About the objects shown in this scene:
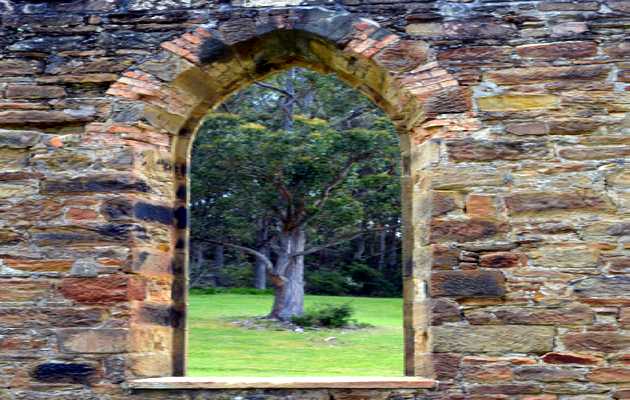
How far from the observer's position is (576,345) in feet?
14.7

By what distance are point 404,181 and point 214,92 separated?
137cm

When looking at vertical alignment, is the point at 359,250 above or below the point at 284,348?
above

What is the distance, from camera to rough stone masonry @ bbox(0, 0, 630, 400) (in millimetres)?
4535

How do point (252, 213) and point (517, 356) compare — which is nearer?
point (517, 356)

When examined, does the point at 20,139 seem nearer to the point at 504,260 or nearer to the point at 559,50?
the point at 504,260

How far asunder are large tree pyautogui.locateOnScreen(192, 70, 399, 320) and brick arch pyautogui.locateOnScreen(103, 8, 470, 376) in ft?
26.4

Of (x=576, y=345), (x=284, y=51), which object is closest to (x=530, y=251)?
(x=576, y=345)

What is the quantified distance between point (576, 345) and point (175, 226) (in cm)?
253

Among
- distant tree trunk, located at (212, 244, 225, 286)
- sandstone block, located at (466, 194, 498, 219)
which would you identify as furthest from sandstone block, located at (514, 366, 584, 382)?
distant tree trunk, located at (212, 244, 225, 286)

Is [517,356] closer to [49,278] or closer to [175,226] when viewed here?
[175,226]

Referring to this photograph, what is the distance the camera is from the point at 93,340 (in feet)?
15.3

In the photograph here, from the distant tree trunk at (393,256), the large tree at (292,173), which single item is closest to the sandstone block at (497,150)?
the large tree at (292,173)

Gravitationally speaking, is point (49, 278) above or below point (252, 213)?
below

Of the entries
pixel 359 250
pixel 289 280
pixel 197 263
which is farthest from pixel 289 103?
pixel 359 250
